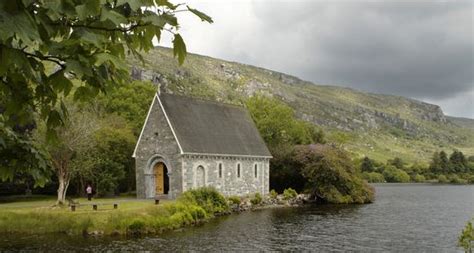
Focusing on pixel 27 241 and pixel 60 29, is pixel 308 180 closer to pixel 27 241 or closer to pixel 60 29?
pixel 27 241

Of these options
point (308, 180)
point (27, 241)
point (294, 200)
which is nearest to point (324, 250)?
point (27, 241)

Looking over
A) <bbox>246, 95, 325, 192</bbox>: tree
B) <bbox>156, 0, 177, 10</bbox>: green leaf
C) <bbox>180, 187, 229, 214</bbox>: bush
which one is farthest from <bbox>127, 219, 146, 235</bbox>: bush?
<bbox>246, 95, 325, 192</bbox>: tree

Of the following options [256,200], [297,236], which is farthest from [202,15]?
[256,200]

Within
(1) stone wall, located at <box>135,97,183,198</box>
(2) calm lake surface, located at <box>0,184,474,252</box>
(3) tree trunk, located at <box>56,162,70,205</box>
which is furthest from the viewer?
(1) stone wall, located at <box>135,97,183,198</box>

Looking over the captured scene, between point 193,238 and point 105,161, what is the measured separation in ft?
70.5

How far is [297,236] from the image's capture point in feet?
98.1

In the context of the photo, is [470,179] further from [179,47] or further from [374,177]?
[179,47]

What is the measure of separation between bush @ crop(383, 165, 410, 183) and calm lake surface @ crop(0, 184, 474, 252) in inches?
4122

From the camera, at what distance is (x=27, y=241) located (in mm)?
27234

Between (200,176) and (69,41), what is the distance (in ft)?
139

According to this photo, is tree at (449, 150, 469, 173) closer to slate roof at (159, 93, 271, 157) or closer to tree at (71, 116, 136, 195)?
slate roof at (159, 93, 271, 157)

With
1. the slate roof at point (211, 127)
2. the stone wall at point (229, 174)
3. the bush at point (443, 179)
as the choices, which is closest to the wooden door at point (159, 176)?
the stone wall at point (229, 174)

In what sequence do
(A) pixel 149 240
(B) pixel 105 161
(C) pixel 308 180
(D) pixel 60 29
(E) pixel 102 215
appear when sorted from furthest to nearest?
(C) pixel 308 180, (B) pixel 105 161, (E) pixel 102 215, (A) pixel 149 240, (D) pixel 60 29

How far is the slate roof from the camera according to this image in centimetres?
4581
